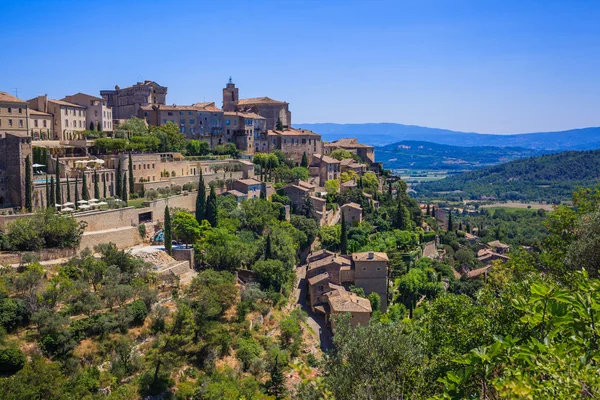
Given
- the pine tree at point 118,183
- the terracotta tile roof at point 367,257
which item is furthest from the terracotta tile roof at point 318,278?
the pine tree at point 118,183

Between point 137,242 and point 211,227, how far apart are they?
19.2 feet

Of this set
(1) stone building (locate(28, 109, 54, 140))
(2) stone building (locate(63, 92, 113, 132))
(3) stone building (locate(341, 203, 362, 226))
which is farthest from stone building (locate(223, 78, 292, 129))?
(1) stone building (locate(28, 109, 54, 140))

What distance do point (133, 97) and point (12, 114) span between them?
79.3 ft

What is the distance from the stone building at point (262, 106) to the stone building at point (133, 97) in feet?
34.4

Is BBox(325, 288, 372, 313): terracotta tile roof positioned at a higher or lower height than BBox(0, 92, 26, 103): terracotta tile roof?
lower

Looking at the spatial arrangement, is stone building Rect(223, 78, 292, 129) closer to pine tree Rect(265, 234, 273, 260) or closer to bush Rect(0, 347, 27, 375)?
pine tree Rect(265, 234, 273, 260)

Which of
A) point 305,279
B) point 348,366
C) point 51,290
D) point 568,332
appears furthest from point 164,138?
point 568,332

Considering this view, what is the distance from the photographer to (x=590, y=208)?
18141mm

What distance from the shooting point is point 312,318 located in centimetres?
3691

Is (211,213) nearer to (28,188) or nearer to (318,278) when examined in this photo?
(318,278)

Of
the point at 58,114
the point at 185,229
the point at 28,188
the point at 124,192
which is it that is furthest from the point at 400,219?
the point at 58,114

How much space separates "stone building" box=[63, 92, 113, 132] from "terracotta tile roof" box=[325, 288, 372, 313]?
106ft

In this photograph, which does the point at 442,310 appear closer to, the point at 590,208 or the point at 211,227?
the point at 590,208

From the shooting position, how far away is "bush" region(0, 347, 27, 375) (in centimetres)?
2084
